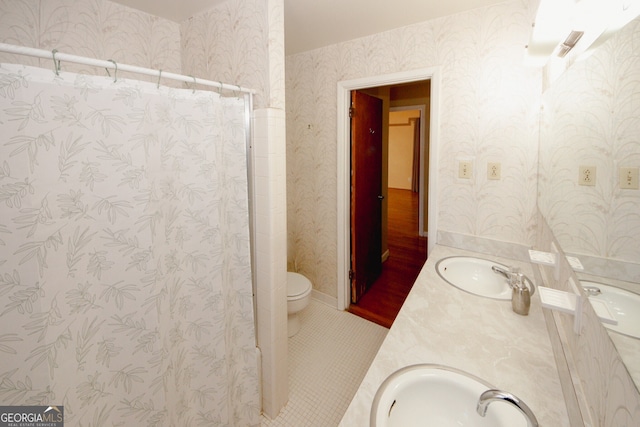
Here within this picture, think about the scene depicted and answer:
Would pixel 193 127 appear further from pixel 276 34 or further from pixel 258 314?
pixel 258 314

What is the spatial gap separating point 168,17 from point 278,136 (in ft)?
Answer: 4.24

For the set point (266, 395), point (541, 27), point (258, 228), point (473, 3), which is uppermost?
point (473, 3)

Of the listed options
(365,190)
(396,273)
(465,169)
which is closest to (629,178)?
(465,169)

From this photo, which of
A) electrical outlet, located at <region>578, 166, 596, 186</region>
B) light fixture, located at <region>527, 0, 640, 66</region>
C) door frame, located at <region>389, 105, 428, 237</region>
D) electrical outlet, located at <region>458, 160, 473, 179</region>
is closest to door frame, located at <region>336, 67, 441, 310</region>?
electrical outlet, located at <region>458, 160, 473, 179</region>

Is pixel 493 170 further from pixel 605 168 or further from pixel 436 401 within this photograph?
pixel 436 401

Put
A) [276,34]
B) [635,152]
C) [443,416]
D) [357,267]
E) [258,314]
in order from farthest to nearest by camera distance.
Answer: [357,267], [258,314], [276,34], [443,416], [635,152]

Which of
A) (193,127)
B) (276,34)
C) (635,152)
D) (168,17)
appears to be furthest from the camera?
(168,17)

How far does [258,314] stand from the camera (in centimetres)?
151

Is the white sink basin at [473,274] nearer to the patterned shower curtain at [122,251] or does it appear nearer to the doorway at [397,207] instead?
the doorway at [397,207]

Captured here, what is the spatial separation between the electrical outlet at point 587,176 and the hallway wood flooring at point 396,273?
1883mm

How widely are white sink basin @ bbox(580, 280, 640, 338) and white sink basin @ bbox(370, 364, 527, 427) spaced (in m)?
0.39

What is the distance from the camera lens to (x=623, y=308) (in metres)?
0.46

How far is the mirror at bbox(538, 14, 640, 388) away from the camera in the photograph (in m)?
0.47

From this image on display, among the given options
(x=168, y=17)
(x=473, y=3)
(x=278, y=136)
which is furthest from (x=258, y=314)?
(x=473, y=3)
